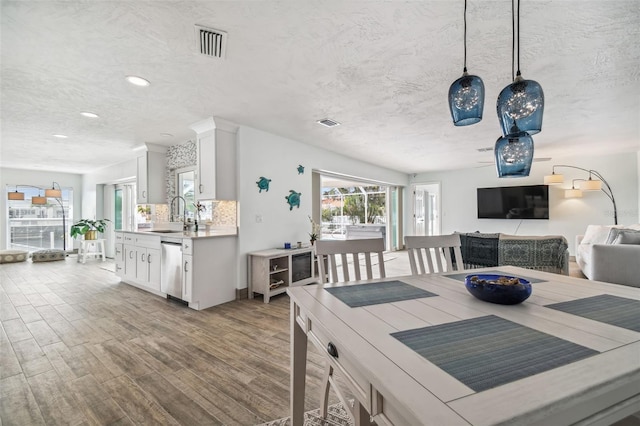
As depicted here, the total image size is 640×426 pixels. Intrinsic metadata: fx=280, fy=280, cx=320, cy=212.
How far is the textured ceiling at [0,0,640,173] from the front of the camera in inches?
69.6

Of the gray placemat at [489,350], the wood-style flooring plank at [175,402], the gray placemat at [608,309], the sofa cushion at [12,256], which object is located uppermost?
the gray placemat at [489,350]

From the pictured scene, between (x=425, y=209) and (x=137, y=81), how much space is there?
8276 millimetres

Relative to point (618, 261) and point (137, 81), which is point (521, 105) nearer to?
point (137, 81)

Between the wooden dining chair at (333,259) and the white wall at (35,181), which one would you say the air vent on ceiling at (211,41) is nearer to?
the wooden dining chair at (333,259)

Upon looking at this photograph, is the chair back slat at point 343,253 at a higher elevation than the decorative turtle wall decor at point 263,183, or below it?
below

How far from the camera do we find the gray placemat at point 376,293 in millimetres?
1280

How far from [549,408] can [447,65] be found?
2.56 m

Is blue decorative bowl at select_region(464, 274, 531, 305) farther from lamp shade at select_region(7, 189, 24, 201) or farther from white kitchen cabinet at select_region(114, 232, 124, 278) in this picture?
lamp shade at select_region(7, 189, 24, 201)

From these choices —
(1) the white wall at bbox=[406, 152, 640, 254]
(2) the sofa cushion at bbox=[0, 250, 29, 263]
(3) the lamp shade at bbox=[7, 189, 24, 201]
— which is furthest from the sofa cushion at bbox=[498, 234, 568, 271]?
(3) the lamp shade at bbox=[7, 189, 24, 201]

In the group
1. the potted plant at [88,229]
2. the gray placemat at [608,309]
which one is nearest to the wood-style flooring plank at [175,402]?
the gray placemat at [608,309]

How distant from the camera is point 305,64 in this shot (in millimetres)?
2350

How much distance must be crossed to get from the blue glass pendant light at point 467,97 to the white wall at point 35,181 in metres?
10.6

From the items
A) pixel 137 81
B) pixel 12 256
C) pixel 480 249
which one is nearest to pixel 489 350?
pixel 480 249

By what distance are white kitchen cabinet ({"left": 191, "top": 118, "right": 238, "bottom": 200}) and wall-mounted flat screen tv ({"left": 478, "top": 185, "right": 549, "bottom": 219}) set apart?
660cm
